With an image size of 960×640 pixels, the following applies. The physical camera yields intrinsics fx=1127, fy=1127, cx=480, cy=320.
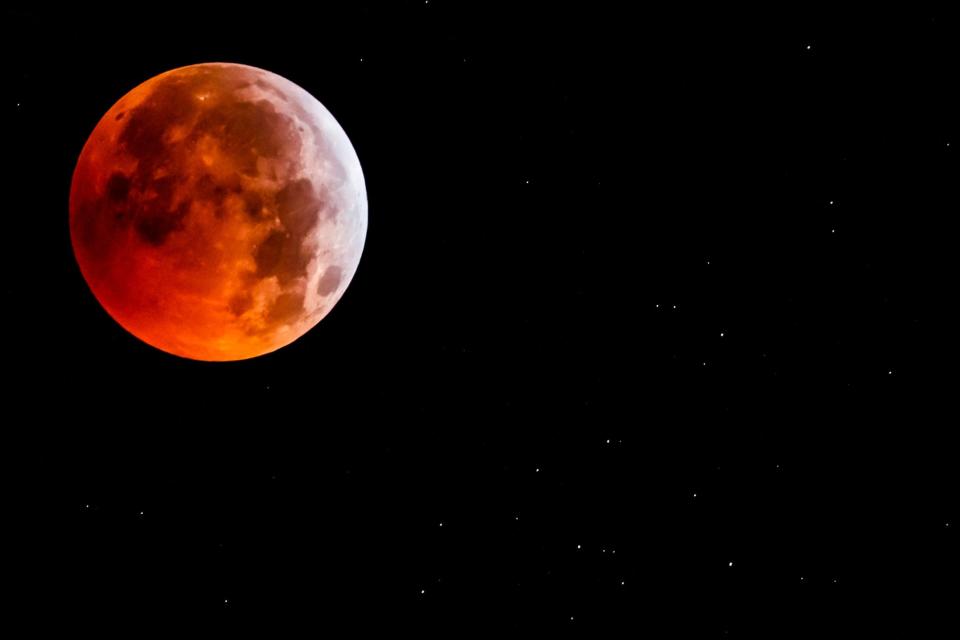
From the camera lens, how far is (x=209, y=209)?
486cm

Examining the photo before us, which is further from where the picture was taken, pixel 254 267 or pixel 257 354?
pixel 257 354

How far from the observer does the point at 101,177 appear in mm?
5031

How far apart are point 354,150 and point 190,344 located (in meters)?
1.26

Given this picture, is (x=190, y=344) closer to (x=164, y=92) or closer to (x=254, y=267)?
(x=254, y=267)

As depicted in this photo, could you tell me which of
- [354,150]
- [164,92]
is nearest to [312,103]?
[354,150]

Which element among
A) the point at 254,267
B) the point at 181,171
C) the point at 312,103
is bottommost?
the point at 254,267

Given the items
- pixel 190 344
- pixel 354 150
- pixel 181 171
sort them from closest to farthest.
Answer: pixel 181 171, pixel 190 344, pixel 354 150

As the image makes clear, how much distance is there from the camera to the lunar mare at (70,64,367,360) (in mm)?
4887

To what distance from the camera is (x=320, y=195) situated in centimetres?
516

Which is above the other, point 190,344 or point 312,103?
point 312,103

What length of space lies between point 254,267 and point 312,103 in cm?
93

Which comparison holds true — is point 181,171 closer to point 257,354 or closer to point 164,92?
point 164,92

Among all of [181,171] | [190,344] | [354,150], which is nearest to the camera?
[181,171]

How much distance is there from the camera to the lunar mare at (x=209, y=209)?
192 inches
